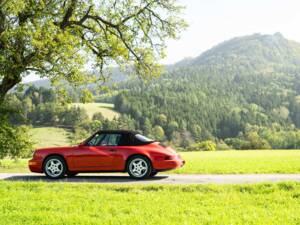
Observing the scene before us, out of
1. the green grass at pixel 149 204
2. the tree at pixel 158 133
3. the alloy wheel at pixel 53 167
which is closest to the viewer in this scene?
the green grass at pixel 149 204

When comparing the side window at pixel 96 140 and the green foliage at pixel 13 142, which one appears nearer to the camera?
the side window at pixel 96 140

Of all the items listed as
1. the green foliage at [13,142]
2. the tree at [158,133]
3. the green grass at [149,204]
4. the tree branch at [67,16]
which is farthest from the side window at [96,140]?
the tree at [158,133]

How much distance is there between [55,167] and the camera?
15.4 meters

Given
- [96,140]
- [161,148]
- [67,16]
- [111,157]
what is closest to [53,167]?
[96,140]

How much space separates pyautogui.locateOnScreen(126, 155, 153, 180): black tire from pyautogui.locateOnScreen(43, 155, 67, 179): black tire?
7.74 feet

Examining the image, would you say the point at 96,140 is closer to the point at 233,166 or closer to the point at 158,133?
the point at 233,166

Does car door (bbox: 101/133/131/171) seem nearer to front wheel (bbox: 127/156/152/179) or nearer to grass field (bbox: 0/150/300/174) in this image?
front wheel (bbox: 127/156/152/179)

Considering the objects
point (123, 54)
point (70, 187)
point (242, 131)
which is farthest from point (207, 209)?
point (242, 131)

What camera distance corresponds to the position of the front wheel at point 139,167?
14641 millimetres

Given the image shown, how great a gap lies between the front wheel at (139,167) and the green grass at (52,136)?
4756 inches

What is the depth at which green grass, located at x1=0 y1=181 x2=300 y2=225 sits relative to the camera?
24.5 feet

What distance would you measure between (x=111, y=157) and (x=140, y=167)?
1057mm

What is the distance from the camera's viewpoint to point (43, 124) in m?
153

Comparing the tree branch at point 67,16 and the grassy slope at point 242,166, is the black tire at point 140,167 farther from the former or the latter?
the tree branch at point 67,16
